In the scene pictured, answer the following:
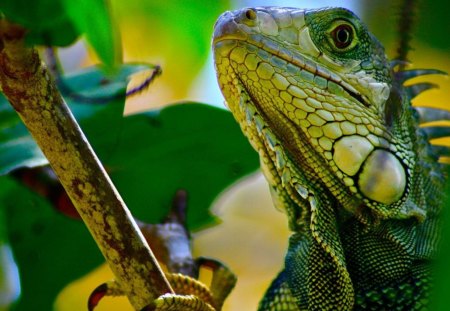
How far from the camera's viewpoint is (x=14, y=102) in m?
1.27

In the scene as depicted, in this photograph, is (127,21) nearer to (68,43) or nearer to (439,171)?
(68,43)

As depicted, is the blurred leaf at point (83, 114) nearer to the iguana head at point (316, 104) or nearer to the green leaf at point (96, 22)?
the iguana head at point (316, 104)

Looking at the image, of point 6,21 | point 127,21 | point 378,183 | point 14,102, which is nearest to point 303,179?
point 378,183

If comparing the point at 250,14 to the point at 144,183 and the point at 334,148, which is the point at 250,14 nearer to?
the point at 334,148

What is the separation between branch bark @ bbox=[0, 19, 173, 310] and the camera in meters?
1.22

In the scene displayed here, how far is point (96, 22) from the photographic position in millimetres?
1035

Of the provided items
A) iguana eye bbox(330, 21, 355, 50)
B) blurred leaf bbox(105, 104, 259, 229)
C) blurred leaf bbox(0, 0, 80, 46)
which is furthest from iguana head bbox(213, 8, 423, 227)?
blurred leaf bbox(0, 0, 80, 46)

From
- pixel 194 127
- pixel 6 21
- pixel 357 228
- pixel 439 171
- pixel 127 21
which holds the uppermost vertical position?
pixel 127 21

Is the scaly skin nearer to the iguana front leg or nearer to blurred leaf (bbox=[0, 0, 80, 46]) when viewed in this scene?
the iguana front leg

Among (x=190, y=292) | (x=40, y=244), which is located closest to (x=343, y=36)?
(x=190, y=292)

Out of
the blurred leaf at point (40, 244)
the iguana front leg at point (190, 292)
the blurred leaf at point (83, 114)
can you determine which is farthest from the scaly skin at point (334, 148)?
the blurred leaf at point (40, 244)

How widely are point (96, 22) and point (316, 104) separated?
35.3 inches

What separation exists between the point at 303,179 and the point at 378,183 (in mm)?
191

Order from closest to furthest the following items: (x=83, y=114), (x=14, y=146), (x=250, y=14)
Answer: (x=250, y=14)
(x=14, y=146)
(x=83, y=114)
